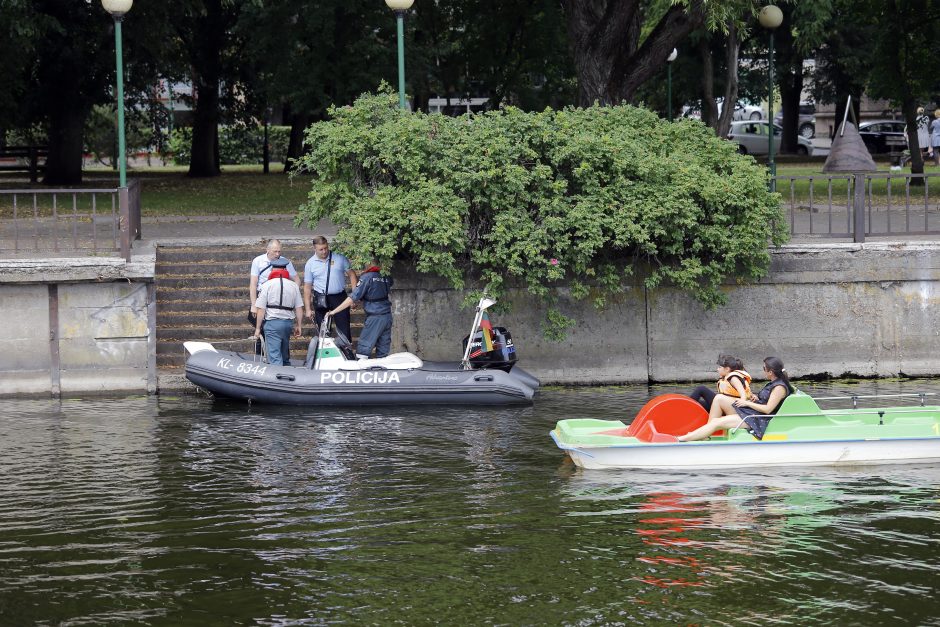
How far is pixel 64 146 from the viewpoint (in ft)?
110

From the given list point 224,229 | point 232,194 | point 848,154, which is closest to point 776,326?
point 848,154

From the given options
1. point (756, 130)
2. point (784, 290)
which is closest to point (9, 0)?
point (784, 290)

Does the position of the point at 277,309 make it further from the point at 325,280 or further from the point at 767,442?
the point at 767,442

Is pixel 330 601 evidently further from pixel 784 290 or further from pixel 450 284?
pixel 784 290

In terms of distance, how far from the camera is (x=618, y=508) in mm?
11406

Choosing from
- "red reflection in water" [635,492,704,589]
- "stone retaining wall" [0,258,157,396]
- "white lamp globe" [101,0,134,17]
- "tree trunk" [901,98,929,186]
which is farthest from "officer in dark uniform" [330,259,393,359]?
"tree trunk" [901,98,929,186]

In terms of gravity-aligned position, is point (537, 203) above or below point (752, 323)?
above

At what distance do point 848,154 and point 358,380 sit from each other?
329 inches

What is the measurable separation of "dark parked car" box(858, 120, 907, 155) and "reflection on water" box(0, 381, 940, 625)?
3716 cm

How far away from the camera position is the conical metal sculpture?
757 inches

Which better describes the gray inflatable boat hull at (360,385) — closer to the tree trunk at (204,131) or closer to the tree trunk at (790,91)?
the tree trunk at (204,131)

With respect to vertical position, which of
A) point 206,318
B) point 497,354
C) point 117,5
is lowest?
point 497,354

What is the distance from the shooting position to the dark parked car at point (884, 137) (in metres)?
48.0

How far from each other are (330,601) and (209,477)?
3824mm
